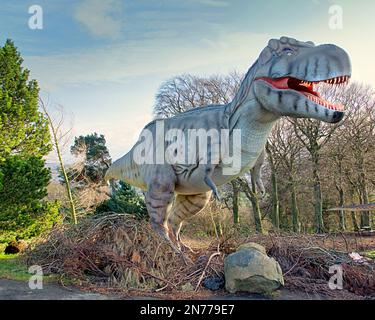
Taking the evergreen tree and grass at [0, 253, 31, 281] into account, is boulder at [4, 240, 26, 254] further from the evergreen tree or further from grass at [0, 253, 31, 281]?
grass at [0, 253, 31, 281]

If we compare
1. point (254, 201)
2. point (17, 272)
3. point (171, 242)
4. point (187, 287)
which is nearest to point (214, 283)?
point (187, 287)

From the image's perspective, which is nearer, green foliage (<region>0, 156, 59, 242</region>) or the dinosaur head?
the dinosaur head

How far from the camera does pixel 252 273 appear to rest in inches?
152

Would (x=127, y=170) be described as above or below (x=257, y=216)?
above

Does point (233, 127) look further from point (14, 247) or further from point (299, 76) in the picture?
point (14, 247)

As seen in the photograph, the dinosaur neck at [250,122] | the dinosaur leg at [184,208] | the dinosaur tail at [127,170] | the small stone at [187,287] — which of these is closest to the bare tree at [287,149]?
the dinosaur tail at [127,170]

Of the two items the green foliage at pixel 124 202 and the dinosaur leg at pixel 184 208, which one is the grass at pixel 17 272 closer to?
the dinosaur leg at pixel 184 208

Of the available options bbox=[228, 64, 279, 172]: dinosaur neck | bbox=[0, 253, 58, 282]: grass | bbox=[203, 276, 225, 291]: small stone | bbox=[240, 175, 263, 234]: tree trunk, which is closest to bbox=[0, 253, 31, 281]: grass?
bbox=[0, 253, 58, 282]: grass

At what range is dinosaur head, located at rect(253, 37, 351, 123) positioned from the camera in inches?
143

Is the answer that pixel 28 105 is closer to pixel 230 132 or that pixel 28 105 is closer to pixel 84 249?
pixel 84 249

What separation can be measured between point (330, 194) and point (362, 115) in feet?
13.6

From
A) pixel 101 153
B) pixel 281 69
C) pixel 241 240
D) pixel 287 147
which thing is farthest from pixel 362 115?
pixel 281 69

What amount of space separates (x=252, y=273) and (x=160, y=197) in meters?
1.52

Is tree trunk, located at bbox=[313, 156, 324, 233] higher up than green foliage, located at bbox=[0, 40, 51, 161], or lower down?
lower down
